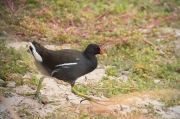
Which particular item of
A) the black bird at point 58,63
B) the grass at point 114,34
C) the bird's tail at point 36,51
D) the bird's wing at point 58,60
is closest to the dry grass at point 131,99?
the grass at point 114,34

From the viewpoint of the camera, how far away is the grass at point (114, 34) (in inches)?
230

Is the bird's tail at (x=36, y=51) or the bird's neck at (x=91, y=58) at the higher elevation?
the bird's tail at (x=36, y=51)

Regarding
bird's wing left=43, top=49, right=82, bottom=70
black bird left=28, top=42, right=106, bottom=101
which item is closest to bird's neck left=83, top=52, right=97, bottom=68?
black bird left=28, top=42, right=106, bottom=101

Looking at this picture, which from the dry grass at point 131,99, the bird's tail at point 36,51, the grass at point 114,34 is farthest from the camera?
the grass at point 114,34

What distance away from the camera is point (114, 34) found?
7379 millimetres

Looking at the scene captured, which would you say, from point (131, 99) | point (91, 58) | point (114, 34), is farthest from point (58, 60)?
point (114, 34)

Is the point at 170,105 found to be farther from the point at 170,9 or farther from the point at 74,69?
the point at 170,9

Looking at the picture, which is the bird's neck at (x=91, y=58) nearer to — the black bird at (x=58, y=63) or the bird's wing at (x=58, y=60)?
the black bird at (x=58, y=63)

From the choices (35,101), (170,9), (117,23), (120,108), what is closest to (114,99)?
(120,108)

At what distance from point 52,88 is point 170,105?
1.69m

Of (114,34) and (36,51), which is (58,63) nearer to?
(36,51)

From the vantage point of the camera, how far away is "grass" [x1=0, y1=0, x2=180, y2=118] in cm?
584

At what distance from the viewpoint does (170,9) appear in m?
8.83

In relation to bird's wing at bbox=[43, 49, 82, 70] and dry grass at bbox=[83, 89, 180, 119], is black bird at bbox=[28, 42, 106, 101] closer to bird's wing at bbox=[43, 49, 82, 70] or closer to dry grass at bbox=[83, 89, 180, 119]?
bird's wing at bbox=[43, 49, 82, 70]
